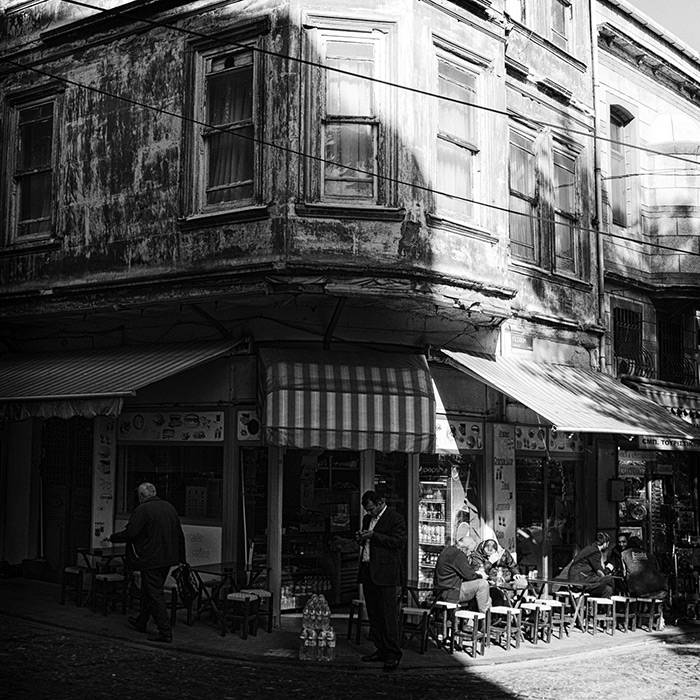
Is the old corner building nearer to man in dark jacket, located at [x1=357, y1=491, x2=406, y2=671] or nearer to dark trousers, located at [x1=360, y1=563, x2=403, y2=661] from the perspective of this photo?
man in dark jacket, located at [x1=357, y1=491, x2=406, y2=671]

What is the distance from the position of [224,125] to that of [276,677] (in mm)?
7182

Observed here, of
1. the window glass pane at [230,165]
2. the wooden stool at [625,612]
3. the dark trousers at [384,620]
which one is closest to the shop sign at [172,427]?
the window glass pane at [230,165]

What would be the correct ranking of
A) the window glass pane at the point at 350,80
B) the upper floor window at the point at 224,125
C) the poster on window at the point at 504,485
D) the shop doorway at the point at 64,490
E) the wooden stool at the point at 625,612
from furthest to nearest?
the shop doorway at the point at 64,490
the poster on window at the point at 504,485
the wooden stool at the point at 625,612
the upper floor window at the point at 224,125
the window glass pane at the point at 350,80

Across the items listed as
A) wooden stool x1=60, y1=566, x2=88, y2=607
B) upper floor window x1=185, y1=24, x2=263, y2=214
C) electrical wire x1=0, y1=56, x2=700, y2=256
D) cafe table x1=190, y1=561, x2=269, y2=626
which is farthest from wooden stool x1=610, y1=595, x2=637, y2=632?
upper floor window x1=185, y1=24, x2=263, y2=214

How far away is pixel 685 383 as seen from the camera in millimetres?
20375

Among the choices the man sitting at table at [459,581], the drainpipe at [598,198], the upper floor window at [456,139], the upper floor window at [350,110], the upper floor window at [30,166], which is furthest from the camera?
the drainpipe at [598,198]

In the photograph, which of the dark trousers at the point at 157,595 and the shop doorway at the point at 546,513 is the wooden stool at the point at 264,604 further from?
the shop doorway at the point at 546,513

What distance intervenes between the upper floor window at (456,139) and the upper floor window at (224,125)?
2529mm

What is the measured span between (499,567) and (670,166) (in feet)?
32.2

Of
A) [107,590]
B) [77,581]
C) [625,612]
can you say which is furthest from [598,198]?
[77,581]

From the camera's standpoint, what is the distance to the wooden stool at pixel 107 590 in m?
13.5

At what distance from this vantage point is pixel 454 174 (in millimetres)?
14312

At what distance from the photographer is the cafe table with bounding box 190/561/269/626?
1270cm

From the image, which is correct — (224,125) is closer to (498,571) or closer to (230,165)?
(230,165)
